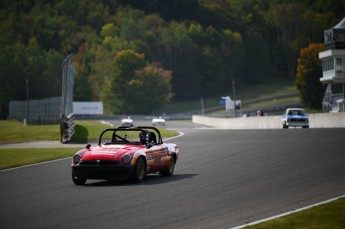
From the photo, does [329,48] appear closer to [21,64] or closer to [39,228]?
[21,64]

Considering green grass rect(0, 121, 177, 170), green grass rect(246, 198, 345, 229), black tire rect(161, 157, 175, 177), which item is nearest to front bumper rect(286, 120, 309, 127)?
green grass rect(0, 121, 177, 170)

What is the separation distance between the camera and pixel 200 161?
25.0 m

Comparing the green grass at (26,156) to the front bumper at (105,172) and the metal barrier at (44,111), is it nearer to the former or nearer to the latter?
the front bumper at (105,172)

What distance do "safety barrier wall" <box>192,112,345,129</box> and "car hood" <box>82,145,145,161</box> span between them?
3978cm

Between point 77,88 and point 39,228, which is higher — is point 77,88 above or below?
above

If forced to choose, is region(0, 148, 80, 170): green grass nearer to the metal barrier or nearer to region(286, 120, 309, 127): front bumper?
the metal barrier

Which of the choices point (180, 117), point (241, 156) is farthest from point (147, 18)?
point (241, 156)

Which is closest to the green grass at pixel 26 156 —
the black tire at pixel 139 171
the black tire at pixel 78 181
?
the black tire at pixel 78 181

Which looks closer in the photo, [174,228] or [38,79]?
[174,228]

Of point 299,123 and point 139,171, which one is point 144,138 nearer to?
point 139,171

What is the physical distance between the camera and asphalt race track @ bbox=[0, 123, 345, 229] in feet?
42.9

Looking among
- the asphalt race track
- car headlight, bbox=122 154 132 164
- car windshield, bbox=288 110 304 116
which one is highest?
car windshield, bbox=288 110 304 116

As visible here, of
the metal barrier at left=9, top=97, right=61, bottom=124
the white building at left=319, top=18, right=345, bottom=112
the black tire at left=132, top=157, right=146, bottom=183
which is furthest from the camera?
the white building at left=319, top=18, right=345, bottom=112

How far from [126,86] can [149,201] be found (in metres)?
140
